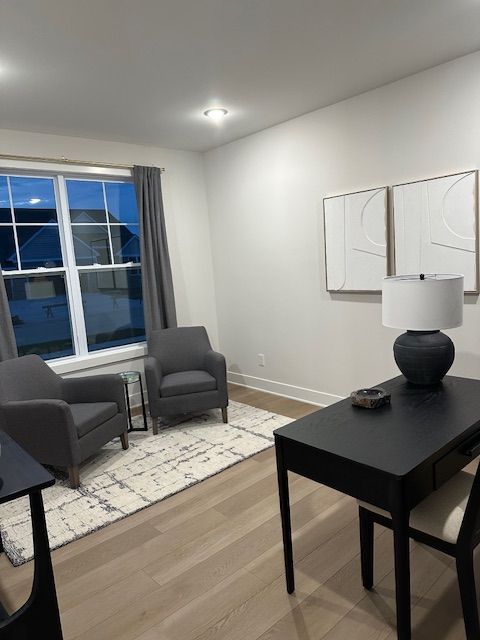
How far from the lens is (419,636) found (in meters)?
1.68

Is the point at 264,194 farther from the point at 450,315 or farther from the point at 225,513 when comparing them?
the point at 225,513

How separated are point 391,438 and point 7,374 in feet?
8.73

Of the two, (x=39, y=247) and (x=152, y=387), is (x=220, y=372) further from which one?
(x=39, y=247)

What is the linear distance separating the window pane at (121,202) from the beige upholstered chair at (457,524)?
12.2ft

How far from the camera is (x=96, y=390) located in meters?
3.47

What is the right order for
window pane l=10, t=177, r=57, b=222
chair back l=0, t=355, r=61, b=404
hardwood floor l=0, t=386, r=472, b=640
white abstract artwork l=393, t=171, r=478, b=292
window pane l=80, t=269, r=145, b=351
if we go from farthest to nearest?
1. window pane l=80, t=269, r=145, b=351
2. window pane l=10, t=177, r=57, b=222
3. chair back l=0, t=355, r=61, b=404
4. white abstract artwork l=393, t=171, r=478, b=292
5. hardwood floor l=0, t=386, r=472, b=640

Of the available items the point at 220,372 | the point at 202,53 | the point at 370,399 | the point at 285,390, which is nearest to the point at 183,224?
the point at 220,372

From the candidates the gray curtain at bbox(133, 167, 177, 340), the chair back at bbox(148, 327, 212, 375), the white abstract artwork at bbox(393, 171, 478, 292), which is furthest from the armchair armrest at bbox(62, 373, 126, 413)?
the white abstract artwork at bbox(393, 171, 478, 292)

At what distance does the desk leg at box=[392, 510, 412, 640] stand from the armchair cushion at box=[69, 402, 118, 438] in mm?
2203

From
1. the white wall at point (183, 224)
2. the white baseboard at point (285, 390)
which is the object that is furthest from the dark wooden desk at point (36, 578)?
the white baseboard at point (285, 390)

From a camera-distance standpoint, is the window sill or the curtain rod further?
the window sill

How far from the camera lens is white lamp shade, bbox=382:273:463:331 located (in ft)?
6.93

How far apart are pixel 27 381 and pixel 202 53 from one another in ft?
8.19

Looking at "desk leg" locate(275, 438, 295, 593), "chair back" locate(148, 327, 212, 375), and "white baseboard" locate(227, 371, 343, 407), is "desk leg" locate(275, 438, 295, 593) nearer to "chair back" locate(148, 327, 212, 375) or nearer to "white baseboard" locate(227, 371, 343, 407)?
"white baseboard" locate(227, 371, 343, 407)
